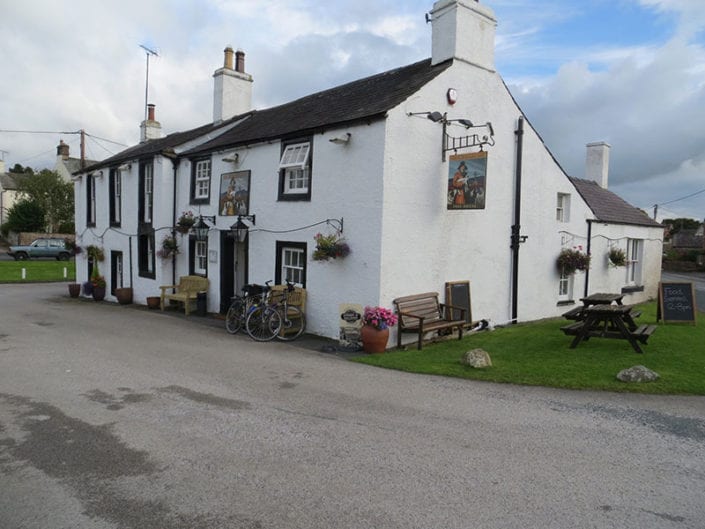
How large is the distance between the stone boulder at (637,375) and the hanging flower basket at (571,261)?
26.9ft

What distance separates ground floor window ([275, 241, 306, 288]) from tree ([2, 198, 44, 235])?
1847 inches

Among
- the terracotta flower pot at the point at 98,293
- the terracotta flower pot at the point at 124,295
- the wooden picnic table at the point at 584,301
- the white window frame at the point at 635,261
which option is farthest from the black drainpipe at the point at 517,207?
the terracotta flower pot at the point at 98,293

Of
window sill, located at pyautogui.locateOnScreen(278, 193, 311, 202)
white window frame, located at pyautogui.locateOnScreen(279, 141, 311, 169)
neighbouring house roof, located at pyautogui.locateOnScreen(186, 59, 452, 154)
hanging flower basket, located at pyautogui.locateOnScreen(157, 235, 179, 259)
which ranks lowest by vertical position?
hanging flower basket, located at pyautogui.locateOnScreen(157, 235, 179, 259)

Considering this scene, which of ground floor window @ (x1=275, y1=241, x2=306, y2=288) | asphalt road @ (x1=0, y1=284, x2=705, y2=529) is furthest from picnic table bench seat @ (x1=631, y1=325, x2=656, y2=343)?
ground floor window @ (x1=275, y1=241, x2=306, y2=288)

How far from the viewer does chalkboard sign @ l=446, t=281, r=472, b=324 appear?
12.1 metres

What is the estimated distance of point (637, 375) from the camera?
7.76 meters

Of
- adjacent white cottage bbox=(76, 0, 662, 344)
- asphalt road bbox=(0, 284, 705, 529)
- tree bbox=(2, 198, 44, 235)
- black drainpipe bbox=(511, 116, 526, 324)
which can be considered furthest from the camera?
tree bbox=(2, 198, 44, 235)

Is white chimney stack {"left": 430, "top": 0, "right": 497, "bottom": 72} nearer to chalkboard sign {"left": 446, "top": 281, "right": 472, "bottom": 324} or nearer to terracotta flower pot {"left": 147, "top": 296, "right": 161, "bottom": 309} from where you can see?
chalkboard sign {"left": 446, "top": 281, "right": 472, "bottom": 324}

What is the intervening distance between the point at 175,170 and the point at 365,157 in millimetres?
9072

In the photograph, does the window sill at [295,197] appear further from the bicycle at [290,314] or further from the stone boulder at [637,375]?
the stone boulder at [637,375]

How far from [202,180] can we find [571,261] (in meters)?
11.9

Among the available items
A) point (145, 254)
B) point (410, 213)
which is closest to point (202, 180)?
point (145, 254)

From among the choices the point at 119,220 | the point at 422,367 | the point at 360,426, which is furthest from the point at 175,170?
the point at 360,426

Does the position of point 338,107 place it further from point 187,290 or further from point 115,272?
point 115,272
